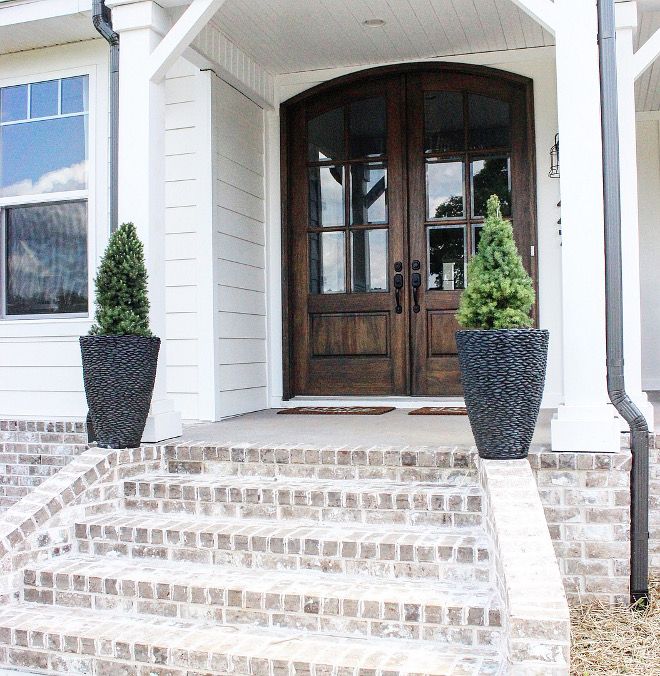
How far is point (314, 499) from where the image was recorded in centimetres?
338

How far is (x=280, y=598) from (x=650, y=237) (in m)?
4.43

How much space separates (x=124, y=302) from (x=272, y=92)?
8.76ft

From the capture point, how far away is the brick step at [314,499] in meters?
3.23

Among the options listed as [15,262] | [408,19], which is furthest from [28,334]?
→ [408,19]

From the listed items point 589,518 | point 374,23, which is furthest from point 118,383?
point 374,23

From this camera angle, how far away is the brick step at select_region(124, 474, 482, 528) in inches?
127

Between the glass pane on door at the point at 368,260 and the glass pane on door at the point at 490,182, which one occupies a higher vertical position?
the glass pane on door at the point at 490,182

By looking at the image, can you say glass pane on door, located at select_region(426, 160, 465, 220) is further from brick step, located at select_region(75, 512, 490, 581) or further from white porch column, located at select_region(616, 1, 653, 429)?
brick step, located at select_region(75, 512, 490, 581)

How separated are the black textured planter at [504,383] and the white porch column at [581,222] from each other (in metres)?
0.25

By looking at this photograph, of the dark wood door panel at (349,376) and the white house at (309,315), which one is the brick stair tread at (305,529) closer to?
the white house at (309,315)

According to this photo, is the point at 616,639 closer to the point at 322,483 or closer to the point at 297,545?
the point at 297,545

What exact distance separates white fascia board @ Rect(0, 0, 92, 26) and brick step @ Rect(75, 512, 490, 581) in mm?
3051

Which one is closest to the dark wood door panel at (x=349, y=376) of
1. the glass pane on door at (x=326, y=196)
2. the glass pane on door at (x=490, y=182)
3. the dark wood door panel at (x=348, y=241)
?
the dark wood door panel at (x=348, y=241)

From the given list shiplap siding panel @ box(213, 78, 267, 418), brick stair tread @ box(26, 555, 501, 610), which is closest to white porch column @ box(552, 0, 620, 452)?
brick stair tread @ box(26, 555, 501, 610)
